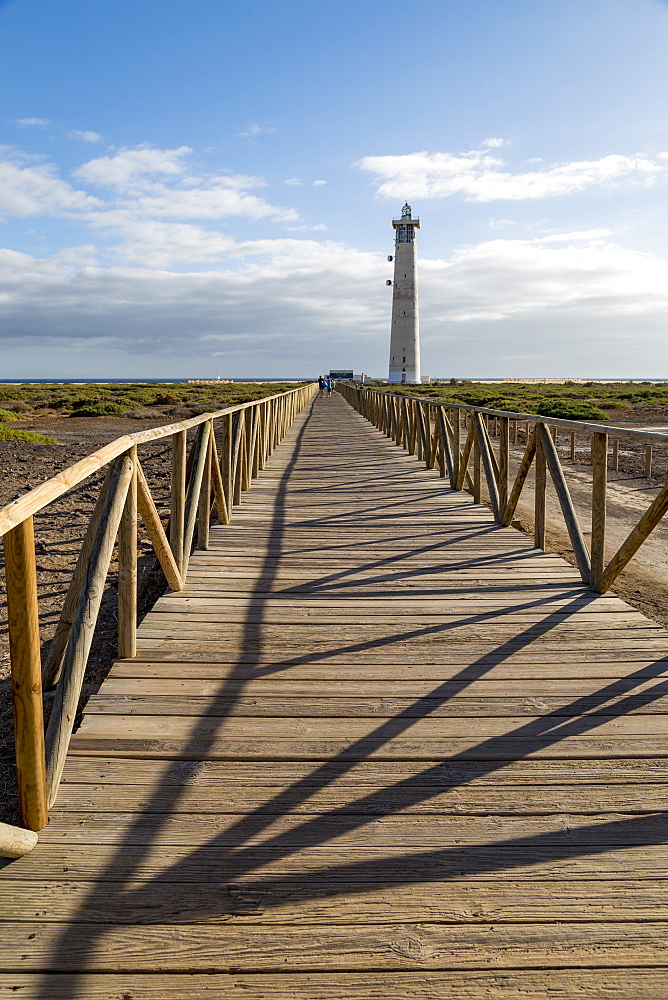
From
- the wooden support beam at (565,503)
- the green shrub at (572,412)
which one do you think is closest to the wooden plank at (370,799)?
the wooden support beam at (565,503)

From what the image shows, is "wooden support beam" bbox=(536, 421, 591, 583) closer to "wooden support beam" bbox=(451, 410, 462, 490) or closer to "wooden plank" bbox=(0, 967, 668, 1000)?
"wooden plank" bbox=(0, 967, 668, 1000)

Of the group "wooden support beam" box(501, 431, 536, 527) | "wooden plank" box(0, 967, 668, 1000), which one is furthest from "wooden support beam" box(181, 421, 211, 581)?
"wooden plank" box(0, 967, 668, 1000)

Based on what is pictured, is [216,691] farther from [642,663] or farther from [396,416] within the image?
[396,416]

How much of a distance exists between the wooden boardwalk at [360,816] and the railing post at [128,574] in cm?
13

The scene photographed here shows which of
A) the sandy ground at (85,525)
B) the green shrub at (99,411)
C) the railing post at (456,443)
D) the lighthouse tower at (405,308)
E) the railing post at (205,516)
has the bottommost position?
the sandy ground at (85,525)

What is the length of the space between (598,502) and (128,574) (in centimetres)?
298

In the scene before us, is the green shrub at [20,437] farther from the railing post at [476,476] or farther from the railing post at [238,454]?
the railing post at [476,476]

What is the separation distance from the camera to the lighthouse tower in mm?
52531

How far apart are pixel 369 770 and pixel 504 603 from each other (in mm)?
2131

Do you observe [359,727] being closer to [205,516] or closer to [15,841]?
[15,841]

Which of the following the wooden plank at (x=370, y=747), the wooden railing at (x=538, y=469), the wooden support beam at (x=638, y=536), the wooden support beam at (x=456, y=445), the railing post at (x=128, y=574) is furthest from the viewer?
the wooden support beam at (x=456, y=445)

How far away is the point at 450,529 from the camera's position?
21.3ft

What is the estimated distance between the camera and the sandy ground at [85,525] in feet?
15.2

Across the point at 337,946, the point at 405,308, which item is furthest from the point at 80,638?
the point at 405,308
